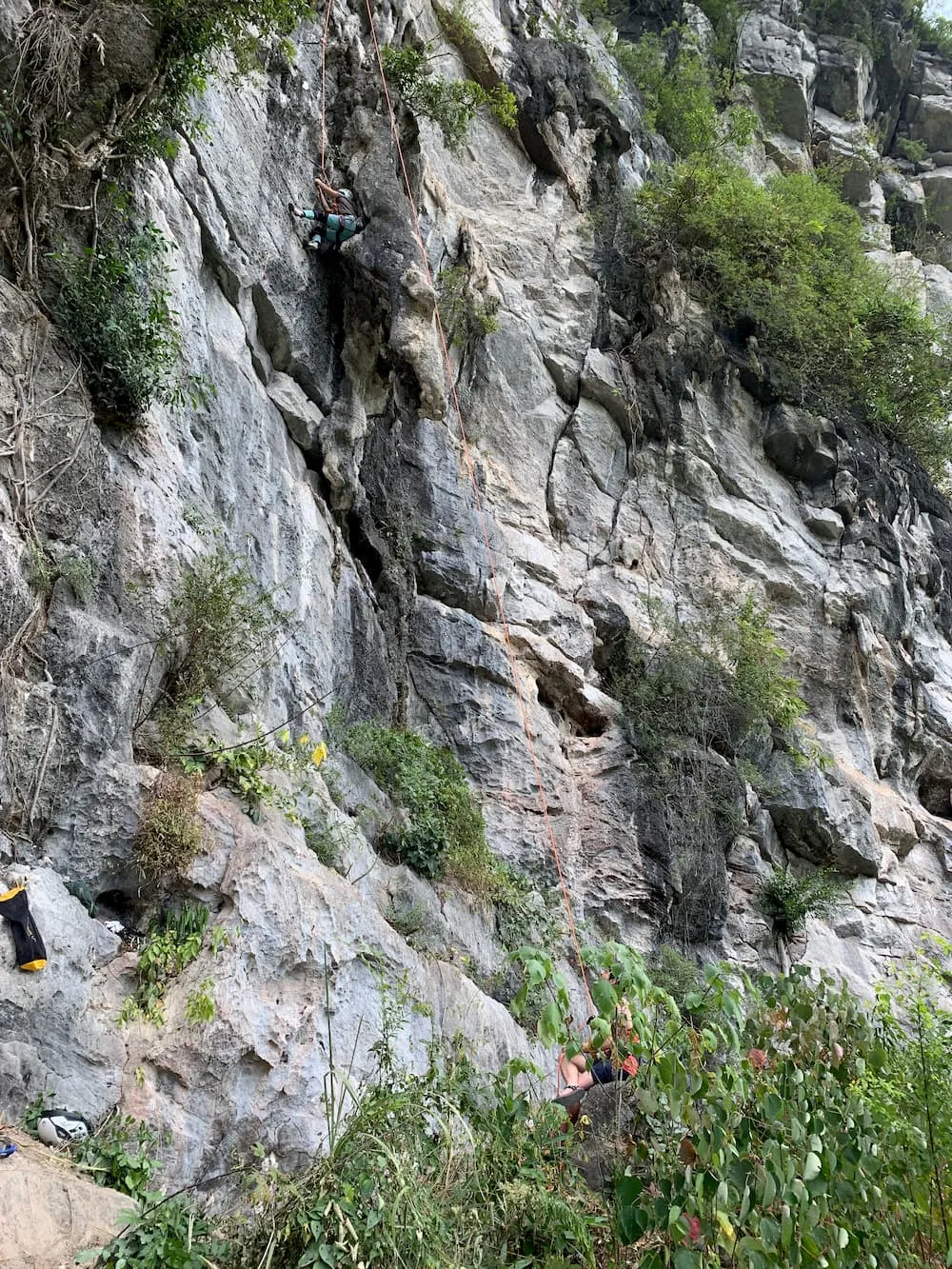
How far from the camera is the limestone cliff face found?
4.73 metres

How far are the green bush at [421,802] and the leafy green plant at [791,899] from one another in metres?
4.06

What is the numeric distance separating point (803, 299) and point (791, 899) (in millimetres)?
9933

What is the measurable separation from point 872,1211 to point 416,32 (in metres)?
14.3

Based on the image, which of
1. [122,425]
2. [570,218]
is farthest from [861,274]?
[122,425]

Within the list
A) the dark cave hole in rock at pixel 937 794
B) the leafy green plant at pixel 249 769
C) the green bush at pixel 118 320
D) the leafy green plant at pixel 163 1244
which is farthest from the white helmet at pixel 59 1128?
the dark cave hole in rock at pixel 937 794

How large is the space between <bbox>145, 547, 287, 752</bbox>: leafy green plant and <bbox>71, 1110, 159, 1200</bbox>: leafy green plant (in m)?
2.07

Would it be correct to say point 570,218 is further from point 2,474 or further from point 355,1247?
point 355,1247

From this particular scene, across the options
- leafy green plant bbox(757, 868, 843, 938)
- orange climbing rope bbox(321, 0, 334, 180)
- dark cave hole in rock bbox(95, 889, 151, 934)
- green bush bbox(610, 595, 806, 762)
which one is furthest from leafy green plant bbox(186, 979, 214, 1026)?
orange climbing rope bbox(321, 0, 334, 180)

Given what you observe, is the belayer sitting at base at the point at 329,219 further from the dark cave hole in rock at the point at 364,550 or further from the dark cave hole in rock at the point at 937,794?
the dark cave hole in rock at the point at 937,794

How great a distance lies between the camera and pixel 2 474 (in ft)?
16.6

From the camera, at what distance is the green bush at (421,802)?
24.2ft

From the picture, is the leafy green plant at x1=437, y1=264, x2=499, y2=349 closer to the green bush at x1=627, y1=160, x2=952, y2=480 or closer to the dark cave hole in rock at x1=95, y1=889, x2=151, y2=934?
the green bush at x1=627, y1=160, x2=952, y2=480

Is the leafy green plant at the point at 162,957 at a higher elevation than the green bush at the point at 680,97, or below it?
Answer: below

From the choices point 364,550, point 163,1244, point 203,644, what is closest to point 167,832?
point 203,644
